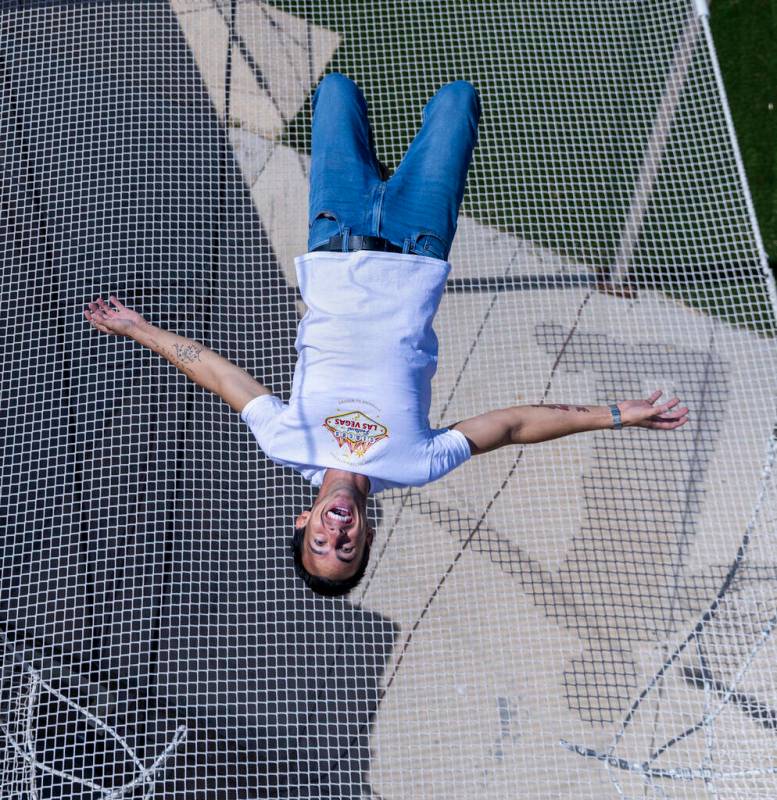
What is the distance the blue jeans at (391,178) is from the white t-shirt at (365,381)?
0.41ft

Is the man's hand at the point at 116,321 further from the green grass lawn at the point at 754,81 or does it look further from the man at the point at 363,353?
the green grass lawn at the point at 754,81

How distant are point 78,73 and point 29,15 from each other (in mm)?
386

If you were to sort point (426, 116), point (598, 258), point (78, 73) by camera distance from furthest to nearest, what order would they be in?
1. point (598, 258)
2. point (78, 73)
3. point (426, 116)

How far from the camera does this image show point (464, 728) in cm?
335

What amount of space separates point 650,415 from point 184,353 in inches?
55.2

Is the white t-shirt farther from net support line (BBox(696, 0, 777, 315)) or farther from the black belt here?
net support line (BBox(696, 0, 777, 315))

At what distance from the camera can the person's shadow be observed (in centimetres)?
322

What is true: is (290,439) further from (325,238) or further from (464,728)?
(464,728)

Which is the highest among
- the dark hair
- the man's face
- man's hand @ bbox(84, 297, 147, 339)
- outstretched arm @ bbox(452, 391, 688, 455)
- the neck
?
man's hand @ bbox(84, 297, 147, 339)

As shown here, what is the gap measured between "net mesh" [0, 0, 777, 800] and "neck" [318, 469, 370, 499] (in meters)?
1.48

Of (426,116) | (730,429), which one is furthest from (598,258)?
(426,116)

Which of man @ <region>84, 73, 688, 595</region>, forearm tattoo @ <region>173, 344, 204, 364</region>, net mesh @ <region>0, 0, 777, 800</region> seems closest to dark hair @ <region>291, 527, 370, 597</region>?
man @ <region>84, 73, 688, 595</region>

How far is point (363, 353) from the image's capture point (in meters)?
2.07

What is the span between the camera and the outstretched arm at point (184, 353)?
2268 mm
